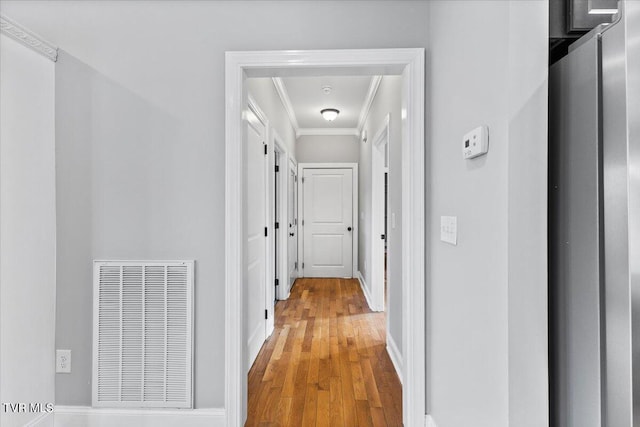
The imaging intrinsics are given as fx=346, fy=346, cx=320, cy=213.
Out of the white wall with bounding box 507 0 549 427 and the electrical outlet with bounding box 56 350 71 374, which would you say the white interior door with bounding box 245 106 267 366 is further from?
the white wall with bounding box 507 0 549 427

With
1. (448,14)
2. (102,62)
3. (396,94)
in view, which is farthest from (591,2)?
(102,62)

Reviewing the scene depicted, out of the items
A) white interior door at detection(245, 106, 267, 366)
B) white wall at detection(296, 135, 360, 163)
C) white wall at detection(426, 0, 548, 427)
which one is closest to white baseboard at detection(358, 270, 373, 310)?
white interior door at detection(245, 106, 267, 366)

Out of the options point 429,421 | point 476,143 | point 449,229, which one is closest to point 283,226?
point 429,421

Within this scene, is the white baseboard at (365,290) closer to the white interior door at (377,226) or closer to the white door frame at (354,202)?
the white interior door at (377,226)

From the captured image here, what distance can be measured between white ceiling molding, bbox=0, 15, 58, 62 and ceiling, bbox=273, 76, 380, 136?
2027 mm

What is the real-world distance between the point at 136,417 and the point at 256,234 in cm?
148

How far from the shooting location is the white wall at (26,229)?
160 cm

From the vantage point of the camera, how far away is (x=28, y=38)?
5.54ft

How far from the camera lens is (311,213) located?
20.0 ft

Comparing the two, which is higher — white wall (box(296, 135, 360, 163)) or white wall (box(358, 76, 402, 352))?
white wall (box(296, 135, 360, 163))

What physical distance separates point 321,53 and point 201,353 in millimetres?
1705

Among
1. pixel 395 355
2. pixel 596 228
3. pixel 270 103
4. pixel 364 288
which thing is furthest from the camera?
pixel 364 288

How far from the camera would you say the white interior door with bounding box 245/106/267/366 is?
268cm

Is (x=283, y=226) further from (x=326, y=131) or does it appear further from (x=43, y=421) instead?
(x=43, y=421)
